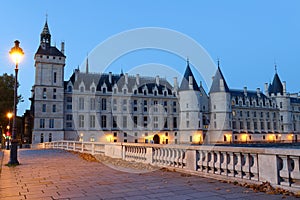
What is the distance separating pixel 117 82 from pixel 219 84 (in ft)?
80.1

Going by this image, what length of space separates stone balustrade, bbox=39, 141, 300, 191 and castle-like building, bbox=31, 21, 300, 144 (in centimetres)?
4643

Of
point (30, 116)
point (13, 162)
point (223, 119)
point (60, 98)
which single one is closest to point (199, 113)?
point (223, 119)

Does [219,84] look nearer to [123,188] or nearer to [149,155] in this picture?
[149,155]

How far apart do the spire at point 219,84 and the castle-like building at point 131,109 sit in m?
0.16

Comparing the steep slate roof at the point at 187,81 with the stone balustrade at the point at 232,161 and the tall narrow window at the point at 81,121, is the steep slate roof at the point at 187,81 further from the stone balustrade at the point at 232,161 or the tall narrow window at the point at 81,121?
the stone balustrade at the point at 232,161

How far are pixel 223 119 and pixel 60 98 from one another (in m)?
37.0

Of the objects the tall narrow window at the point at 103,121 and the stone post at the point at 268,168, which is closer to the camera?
the stone post at the point at 268,168

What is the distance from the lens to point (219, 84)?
2576 inches

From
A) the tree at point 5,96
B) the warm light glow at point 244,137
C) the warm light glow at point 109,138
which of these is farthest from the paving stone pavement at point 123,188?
the warm light glow at point 244,137

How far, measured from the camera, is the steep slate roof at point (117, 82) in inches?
2384

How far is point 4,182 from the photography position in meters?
7.29

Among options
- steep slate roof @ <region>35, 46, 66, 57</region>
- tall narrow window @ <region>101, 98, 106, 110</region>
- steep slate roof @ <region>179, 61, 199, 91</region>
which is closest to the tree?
steep slate roof @ <region>35, 46, 66, 57</region>

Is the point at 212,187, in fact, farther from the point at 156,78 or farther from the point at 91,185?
the point at 156,78

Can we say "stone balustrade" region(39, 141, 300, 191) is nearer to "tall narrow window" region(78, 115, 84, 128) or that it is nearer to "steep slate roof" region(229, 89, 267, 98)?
"tall narrow window" region(78, 115, 84, 128)
